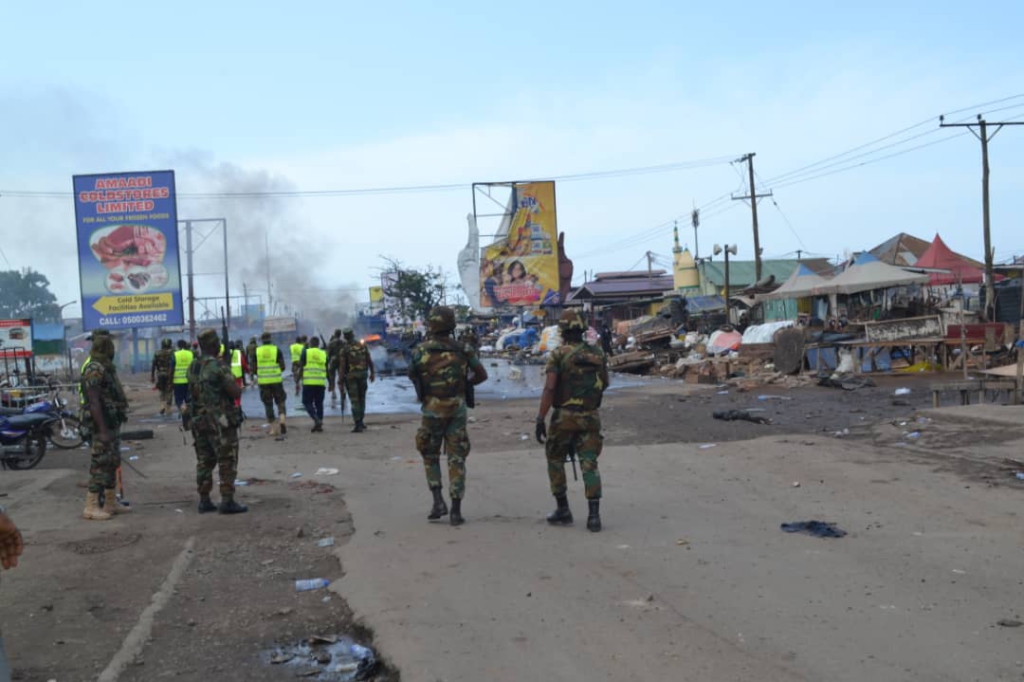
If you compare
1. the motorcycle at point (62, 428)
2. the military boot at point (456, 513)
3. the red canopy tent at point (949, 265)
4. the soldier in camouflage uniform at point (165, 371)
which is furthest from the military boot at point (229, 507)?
the red canopy tent at point (949, 265)

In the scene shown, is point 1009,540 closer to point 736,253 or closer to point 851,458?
point 851,458

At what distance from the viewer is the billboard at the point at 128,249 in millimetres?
23250

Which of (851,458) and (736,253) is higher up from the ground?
(736,253)

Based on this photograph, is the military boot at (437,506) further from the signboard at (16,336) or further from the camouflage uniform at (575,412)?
the signboard at (16,336)

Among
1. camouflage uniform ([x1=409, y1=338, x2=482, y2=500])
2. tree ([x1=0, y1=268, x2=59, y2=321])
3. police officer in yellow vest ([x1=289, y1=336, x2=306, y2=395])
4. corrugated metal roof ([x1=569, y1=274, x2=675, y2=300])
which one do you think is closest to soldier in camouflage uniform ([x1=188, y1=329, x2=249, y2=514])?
camouflage uniform ([x1=409, y1=338, x2=482, y2=500])

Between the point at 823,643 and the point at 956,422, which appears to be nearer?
the point at 823,643

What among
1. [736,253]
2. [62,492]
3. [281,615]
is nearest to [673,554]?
[281,615]

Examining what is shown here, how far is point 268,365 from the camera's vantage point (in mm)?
15727

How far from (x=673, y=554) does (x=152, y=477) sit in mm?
7417

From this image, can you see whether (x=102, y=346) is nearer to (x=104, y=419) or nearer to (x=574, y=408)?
(x=104, y=419)

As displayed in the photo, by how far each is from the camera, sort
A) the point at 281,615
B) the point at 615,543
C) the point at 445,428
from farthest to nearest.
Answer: the point at 445,428 → the point at 615,543 → the point at 281,615

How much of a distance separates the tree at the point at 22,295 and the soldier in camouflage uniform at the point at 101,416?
78.3m

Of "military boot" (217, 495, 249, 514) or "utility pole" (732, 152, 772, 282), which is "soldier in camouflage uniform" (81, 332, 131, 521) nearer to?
"military boot" (217, 495, 249, 514)

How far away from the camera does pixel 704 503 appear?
8.46m
